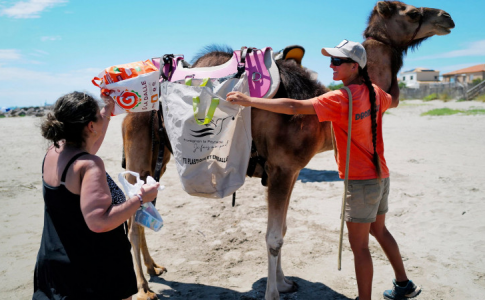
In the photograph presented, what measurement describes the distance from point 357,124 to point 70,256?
84.8 inches

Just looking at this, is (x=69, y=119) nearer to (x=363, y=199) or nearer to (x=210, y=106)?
(x=210, y=106)

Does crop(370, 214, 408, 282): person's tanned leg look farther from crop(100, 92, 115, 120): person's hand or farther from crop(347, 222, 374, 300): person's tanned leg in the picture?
crop(100, 92, 115, 120): person's hand

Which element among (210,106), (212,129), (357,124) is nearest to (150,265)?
(212,129)

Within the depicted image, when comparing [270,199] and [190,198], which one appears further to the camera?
[190,198]

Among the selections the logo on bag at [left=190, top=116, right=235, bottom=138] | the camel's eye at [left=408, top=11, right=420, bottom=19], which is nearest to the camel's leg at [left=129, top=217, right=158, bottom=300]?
the logo on bag at [left=190, top=116, right=235, bottom=138]

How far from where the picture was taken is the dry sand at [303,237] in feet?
12.4

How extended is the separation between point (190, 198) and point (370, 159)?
4.87 metres

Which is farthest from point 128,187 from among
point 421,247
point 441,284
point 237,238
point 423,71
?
point 423,71

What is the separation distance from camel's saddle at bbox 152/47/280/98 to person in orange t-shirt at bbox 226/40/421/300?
0.53m

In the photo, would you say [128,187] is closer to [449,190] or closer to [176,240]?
[176,240]

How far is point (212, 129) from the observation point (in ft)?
10.5

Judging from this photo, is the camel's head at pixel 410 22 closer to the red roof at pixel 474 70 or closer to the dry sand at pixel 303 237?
the dry sand at pixel 303 237

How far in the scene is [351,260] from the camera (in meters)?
4.26

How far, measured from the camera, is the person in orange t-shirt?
2.50 meters
